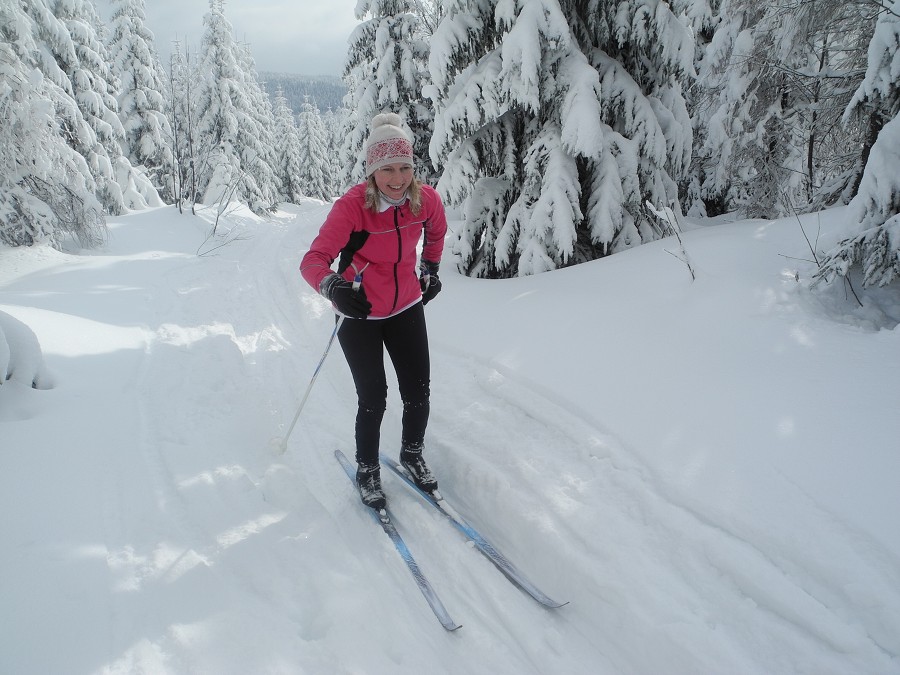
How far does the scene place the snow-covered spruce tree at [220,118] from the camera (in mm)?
26484

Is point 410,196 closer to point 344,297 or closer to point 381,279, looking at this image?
point 381,279

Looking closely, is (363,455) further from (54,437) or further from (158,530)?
(54,437)

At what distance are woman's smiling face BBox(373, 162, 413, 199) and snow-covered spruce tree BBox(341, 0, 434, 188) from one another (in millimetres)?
12795

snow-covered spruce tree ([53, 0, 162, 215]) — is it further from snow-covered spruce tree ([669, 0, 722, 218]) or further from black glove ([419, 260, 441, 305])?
snow-covered spruce tree ([669, 0, 722, 218])

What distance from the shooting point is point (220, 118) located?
27.2m

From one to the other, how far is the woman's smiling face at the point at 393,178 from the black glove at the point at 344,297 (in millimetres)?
618

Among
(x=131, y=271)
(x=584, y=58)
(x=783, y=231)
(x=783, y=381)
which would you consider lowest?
(x=131, y=271)

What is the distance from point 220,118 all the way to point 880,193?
30.8 meters

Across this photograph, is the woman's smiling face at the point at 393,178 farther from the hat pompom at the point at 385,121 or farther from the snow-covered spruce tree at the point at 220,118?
the snow-covered spruce tree at the point at 220,118

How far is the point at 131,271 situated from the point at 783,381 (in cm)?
1145

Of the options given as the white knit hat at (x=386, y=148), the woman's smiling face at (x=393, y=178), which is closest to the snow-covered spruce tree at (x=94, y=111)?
the white knit hat at (x=386, y=148)

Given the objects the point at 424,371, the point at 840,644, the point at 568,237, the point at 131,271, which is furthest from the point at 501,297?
the point at 131,271

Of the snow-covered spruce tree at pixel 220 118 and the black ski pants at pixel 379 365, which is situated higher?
the snow-covered spruce tree at pixel 220 118

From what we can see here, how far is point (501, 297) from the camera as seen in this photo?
661 cm
